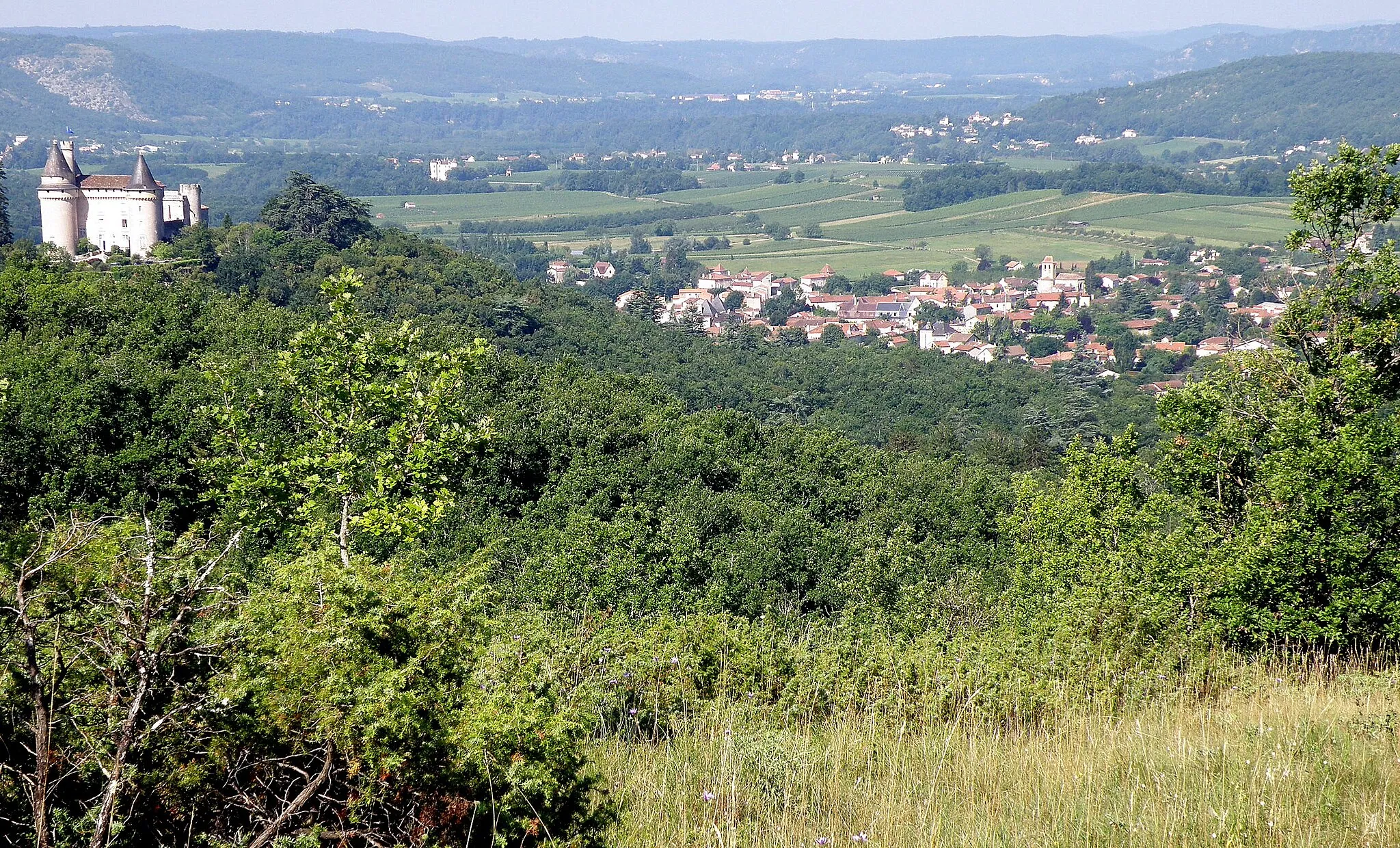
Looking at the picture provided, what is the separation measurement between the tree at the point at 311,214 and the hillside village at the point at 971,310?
940 inches

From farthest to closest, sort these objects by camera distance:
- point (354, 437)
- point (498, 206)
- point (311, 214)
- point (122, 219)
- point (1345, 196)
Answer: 1. point (498, 206)
2. point (122, 219)
3. point (311, 214)
4. point (1345, 196)
5. point (354, 437)

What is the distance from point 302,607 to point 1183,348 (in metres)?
82.1

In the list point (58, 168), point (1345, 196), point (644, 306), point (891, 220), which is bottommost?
point (644, 306)

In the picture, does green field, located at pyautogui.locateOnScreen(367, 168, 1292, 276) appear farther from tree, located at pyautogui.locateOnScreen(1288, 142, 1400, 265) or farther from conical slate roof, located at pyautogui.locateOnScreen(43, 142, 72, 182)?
tree, located at pyautogui.locateOnScreen(1288, 142, 1400, 265)

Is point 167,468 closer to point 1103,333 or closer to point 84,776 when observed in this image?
point 84,776

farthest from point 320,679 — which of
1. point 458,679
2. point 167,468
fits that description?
point 167,468

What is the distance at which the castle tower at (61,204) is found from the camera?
206 ft

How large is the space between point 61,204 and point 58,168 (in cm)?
196

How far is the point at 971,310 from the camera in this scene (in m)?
97.4

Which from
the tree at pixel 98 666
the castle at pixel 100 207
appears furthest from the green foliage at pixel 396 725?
the castle at pixel 100 207

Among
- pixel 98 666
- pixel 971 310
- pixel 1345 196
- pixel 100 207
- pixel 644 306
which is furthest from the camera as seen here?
pixel 971 310

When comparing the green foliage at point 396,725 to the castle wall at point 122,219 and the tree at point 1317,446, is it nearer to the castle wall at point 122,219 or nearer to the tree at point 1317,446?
the tree at point 1317,446

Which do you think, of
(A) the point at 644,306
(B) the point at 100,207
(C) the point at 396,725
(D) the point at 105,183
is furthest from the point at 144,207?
(C) the point at 396,725

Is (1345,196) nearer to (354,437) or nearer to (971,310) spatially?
(354,437)
